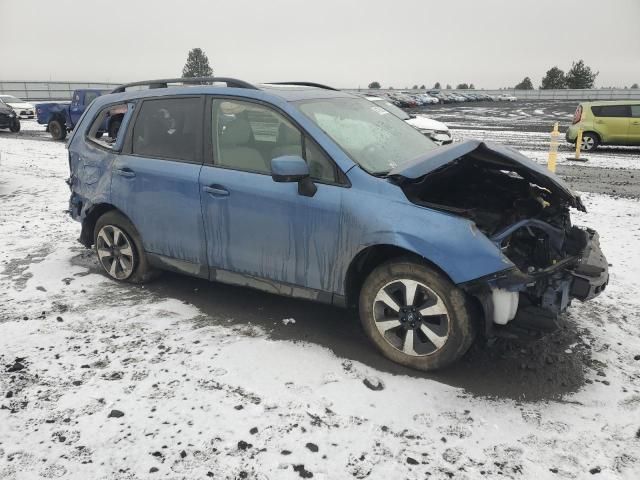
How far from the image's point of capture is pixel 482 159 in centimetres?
355

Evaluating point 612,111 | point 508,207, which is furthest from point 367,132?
point 612,111

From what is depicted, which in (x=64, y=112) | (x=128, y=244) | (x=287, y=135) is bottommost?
(x=128, y=244)

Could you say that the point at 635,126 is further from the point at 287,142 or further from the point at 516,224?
the point at 287,142

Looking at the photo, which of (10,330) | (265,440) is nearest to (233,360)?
(265,440)

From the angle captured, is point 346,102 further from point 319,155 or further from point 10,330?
point 10,330

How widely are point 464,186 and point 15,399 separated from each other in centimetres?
346

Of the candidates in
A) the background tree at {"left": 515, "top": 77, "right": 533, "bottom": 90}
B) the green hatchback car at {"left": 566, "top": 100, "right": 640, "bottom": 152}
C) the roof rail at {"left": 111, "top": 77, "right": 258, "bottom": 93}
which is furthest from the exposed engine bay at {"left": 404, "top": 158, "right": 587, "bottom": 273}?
the background tree at {"left": 515, "top": 77, "right": 533, "bottom": 90}

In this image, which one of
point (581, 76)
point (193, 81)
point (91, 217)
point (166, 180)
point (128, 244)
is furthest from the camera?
point (581, 76)

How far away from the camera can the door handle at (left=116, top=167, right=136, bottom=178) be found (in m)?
4.51

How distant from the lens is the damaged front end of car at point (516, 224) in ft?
10.5

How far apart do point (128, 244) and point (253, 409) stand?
2.43m

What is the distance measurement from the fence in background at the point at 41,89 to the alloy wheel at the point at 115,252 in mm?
45827

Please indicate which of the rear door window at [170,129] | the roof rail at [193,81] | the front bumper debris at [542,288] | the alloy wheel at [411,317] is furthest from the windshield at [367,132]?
the front bumper debris at [542,288]

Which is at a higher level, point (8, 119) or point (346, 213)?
point (8, 119)
